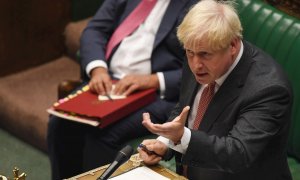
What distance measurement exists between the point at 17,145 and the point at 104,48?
0.96 m

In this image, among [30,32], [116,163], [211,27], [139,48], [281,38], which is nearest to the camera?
[116,163]

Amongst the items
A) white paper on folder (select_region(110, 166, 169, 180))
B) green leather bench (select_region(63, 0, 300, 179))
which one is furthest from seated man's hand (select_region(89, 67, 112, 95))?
white paper on folder (select_region(110, 166, 169, 180))

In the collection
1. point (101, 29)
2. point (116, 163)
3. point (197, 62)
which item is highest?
point (197, 62)

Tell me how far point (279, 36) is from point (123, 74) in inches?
33.5

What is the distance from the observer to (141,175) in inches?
89.7

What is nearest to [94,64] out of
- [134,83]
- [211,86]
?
[134,83]

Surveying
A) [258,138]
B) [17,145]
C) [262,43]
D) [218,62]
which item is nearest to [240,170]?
[258,138]

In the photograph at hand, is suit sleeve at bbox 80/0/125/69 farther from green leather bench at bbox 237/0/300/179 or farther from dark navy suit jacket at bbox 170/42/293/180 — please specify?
dark navy suit jacket at bbox 170/42/293/180

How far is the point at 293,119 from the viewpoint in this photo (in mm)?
3031

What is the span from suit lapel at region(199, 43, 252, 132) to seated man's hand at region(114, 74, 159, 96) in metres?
0.86

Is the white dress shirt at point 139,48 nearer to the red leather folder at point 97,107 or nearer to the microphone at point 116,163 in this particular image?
the red leather folder at point 97,107

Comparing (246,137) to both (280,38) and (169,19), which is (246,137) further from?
(169,19)

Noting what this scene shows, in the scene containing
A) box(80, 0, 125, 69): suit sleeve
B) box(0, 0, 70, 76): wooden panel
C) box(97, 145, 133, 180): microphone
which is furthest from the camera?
box(0, 0, 70, 76): wooden panel

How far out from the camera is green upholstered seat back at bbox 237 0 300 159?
119 inches
